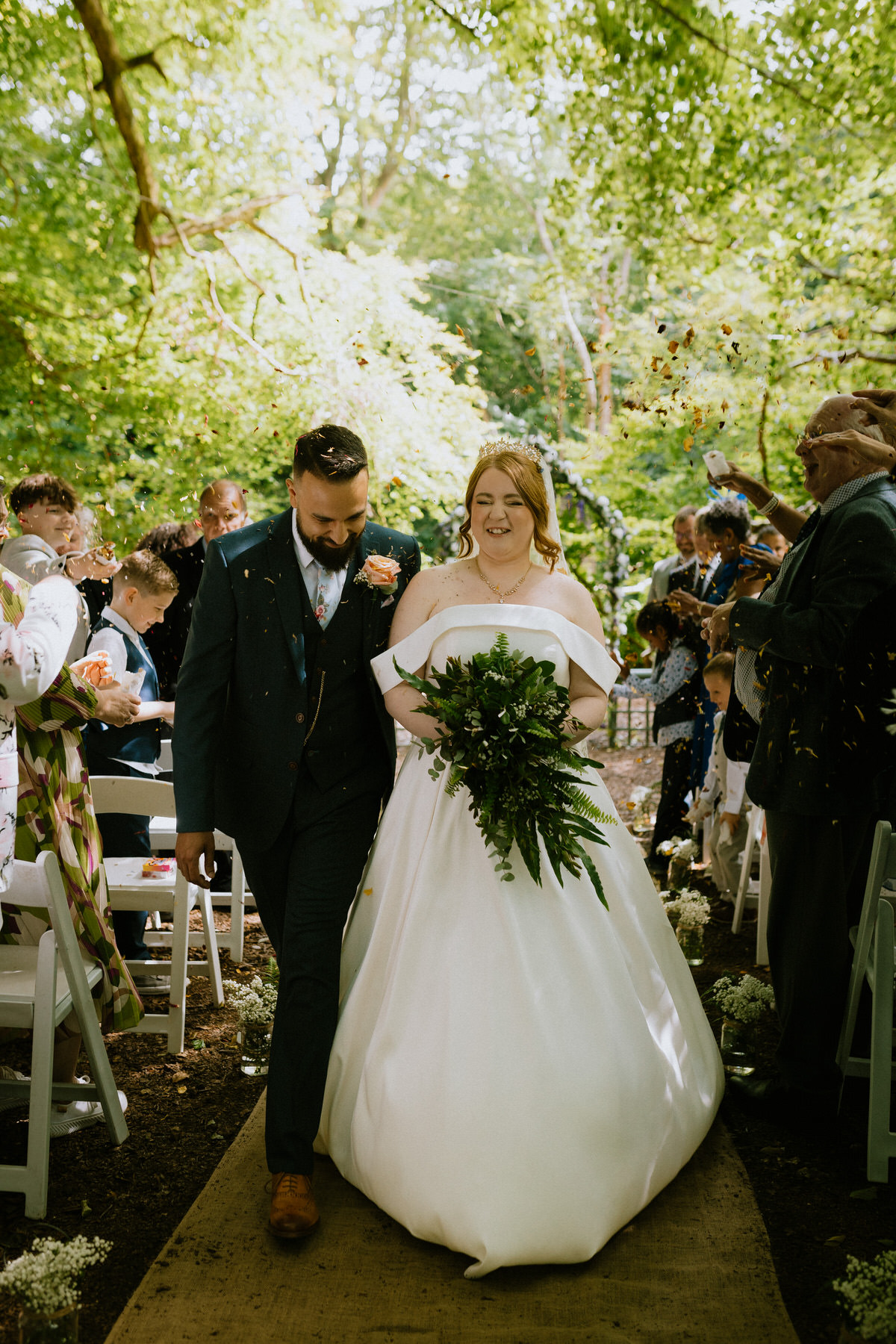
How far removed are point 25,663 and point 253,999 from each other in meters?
2.10

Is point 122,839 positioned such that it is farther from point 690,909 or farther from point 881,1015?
point 881,1015

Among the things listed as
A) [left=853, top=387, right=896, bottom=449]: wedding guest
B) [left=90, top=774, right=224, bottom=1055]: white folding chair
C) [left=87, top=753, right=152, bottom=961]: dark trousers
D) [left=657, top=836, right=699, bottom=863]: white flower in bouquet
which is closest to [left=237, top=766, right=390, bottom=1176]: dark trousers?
[left=90, top=774, right=224, bottom=1055]: white folding chair

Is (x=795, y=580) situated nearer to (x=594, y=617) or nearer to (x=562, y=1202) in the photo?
(x=594, y=617)

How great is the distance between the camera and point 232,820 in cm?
322

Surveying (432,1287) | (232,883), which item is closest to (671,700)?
(232,883)

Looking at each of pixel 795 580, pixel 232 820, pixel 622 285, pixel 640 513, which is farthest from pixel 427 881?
pixel 622 285

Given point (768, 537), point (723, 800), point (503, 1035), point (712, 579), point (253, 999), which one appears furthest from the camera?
point (712, 579)

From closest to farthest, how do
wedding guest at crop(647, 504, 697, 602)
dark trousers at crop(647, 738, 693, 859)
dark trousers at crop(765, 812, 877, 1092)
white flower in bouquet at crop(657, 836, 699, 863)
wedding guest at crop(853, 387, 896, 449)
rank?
dark trousers at crop(765, 812, 877, 1092) < wedding guest at crop(853, 387, 896, 449) < white flower in bouquet at crop(657, 836, 699, 863) < dark trousers at crop(647, 738, 693, 859) < wedding guest at crop(647, 504, 697, 602)

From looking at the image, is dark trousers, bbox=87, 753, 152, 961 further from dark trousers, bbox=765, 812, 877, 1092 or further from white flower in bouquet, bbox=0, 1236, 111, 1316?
dark trousers, bbox=765, 812, 877, 1092

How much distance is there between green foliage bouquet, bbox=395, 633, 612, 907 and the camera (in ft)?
9.64

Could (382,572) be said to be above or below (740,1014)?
above

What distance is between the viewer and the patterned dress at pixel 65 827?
338 centimetres

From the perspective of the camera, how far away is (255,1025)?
432 centimetres

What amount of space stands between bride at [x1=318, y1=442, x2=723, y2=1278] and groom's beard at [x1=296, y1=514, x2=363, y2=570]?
0.88 feet
